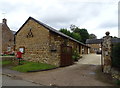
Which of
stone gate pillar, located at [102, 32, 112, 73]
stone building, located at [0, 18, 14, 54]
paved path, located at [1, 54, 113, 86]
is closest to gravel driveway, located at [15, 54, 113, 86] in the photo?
paved path, located at [1, 54, 113, 86]

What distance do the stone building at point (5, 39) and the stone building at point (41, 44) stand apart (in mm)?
13734

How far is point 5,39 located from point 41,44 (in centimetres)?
1878

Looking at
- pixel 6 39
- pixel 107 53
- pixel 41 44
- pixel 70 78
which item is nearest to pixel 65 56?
pixel 41 44

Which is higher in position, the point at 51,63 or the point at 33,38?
the point at 33,38

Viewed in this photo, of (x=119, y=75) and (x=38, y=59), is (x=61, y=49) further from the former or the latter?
(x=119, y=75)

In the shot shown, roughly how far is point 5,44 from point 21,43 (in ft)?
48.6

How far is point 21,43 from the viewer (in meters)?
17.7

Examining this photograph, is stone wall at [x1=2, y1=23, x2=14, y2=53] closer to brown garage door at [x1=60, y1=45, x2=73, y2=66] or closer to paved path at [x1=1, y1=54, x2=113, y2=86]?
brown garage door at [x1=60, y1=45, x2=73, y2=66]

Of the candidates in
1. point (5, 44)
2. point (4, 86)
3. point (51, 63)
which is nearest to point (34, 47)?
point (51, 63)

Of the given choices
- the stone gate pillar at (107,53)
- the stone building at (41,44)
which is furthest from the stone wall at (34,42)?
the stone gate pillar at (107,53)

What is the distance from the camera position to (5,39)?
30.8m

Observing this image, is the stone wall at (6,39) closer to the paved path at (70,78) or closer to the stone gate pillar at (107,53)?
the paved path at (70,78)

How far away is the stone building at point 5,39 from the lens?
2992 centimetres

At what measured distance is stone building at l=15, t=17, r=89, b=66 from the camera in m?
Result: 14.4
